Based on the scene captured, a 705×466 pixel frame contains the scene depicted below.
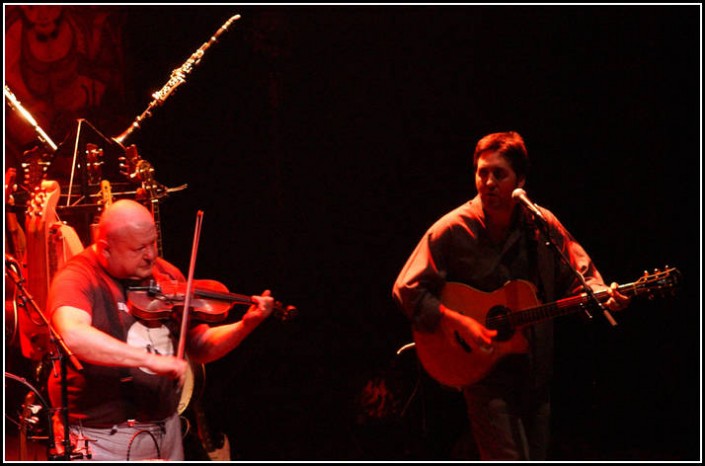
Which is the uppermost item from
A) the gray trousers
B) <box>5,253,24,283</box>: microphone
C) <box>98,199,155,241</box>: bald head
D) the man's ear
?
<box>98,199,155,241</box>: bald head

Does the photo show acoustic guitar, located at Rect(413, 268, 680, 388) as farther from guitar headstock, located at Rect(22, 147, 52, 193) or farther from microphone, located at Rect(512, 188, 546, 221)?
guitar headstock, located at Rect(22, 147, 52, 193)

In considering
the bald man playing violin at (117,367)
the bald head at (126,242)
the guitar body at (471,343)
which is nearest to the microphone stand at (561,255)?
the guitar body at (471,343)

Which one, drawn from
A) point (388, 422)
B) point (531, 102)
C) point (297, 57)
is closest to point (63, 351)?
point (388, 422)

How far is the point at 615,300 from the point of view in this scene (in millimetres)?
4051

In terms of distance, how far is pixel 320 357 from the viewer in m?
6.20

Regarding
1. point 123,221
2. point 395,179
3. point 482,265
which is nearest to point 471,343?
point 482,265

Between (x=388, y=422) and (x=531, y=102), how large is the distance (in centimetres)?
225

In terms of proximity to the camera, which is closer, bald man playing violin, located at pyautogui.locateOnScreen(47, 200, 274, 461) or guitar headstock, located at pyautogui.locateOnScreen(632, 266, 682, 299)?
bald man playing violin, located at pyautogui.locateOnScreen(47, 200, 274, 461)

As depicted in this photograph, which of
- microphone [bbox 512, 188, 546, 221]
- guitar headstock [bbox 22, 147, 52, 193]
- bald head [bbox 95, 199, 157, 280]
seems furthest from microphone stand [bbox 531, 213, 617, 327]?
guitar headstock [bbox 22, 147, 52, 193]

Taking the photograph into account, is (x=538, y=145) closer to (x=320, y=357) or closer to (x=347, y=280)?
(x=347, y=280)

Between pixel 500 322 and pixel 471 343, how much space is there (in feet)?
0.55

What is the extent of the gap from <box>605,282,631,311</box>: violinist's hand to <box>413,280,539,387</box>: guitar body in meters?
0.34

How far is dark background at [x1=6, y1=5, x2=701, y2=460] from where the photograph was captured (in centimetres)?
576

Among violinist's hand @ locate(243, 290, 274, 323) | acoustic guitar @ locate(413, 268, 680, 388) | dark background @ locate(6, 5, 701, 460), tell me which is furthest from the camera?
dark background @ locate(6, 5, 701, 460)
